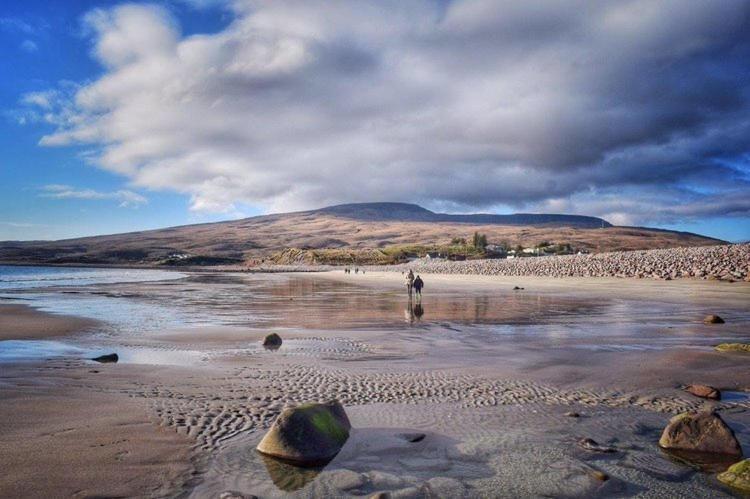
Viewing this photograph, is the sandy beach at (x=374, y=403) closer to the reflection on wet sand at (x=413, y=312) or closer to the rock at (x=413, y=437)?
the rock at (x=413, y=437)

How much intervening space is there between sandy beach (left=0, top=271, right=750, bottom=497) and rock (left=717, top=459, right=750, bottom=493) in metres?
0.15

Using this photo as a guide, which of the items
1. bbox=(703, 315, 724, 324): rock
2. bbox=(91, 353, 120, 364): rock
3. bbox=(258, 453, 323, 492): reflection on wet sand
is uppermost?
bbox=(703, 315, 724, 324): rock

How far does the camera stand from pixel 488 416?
7707 millimetres

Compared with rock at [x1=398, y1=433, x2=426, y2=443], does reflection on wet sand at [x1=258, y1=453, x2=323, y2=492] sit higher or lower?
lower

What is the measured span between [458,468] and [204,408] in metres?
4.44

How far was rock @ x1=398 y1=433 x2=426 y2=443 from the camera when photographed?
6709mm

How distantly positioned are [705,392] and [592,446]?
399 cm

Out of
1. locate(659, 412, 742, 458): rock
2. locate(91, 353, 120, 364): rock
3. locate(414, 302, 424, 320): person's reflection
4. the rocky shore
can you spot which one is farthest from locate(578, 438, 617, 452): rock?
the rocky shore

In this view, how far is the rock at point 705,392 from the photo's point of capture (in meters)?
8.65

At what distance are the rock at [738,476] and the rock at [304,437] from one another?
A: 475 cm

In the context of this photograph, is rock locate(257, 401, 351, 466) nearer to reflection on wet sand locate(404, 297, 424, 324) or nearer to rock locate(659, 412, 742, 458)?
rock locate(659, 412, 742, 458)

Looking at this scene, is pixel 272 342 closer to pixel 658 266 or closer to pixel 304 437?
pixel 304 437

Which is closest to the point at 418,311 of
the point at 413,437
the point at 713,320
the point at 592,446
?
the point at 713,320

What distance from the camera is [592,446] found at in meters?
6.44
